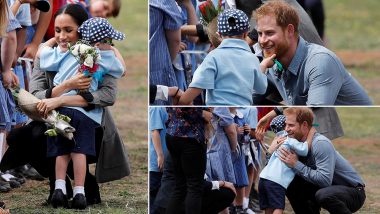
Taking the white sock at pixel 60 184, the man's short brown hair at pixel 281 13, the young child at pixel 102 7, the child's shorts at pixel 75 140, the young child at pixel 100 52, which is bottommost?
the white sock at pixel 60 184

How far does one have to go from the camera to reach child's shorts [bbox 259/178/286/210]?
806 centimetres

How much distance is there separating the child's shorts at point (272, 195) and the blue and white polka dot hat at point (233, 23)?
0.91 meters

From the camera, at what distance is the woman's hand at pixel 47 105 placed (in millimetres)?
8945

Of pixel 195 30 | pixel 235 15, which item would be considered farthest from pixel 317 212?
pixel 195 30

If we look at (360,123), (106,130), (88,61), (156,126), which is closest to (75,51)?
(88,61)

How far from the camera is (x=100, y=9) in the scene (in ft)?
41.8

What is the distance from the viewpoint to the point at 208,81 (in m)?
7.98

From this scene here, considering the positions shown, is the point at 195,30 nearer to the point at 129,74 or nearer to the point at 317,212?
the point at 317,212

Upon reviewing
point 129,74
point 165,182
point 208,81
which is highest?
point 208,81

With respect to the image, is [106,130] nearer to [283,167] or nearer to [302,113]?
[283,167]

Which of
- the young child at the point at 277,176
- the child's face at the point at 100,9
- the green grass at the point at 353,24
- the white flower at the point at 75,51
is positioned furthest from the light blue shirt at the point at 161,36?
the green grass at the point at 353,24

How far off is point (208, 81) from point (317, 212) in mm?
1045

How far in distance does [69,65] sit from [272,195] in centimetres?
183

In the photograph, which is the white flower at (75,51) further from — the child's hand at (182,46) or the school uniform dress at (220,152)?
the school uniform dress at (220,152)
